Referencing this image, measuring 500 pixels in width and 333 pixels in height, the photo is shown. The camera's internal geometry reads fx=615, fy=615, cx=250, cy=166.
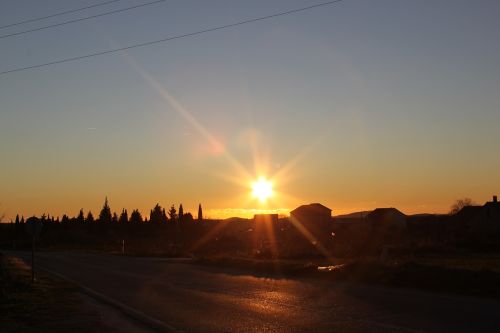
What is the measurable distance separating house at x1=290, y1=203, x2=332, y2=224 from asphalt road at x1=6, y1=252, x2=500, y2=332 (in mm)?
69553

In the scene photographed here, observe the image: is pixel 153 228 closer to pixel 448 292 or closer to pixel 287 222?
pixel 287 222

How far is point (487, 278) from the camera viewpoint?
16.8 metres

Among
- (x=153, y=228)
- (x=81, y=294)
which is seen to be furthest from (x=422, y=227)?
(x=81, y=294)

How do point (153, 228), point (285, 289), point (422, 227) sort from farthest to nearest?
point (153, 228) < point (422, 227) < point (285, 289)

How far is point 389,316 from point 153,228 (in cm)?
12508

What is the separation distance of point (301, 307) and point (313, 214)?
77.3 meters

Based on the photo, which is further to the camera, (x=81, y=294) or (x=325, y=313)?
(x=81, y=294)

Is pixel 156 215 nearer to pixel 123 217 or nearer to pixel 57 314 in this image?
pixel 123 217

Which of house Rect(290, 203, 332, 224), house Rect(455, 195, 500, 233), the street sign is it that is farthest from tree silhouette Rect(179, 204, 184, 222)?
the street sign

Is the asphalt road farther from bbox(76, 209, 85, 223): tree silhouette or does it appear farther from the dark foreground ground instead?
bbox(76, 209, 85, 223): tree silhouette

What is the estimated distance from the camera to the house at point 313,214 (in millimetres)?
90250

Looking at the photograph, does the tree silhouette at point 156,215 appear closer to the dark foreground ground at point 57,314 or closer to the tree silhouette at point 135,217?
the tree silhouette at point 135,217

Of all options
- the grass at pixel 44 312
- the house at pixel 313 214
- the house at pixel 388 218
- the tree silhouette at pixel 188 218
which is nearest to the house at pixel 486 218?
the house at pixel 388 218

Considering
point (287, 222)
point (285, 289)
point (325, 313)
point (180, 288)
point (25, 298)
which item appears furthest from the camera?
point (287, 222)
